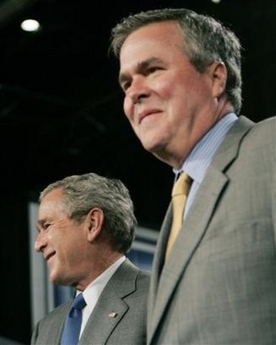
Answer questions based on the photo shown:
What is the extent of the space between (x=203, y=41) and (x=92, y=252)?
1043mm

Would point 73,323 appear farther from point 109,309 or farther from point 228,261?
point 228,261

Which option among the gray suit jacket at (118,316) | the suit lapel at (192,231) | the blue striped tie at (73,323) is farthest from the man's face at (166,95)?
the blue striped tie at (73,323)

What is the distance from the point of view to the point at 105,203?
9.12ft

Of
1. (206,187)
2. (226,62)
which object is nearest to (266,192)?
(206,187)

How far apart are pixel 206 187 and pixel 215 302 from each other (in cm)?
25

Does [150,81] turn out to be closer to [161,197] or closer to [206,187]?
[206,187]

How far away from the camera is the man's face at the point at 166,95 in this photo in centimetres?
175

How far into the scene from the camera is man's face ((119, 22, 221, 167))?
5.75ft

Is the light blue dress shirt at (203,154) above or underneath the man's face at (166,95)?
underneath

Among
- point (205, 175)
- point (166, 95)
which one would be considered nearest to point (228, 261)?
point (205, 175)

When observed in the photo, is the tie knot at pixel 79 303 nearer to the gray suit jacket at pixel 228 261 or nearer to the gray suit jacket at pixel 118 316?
the gray suit jacket at pixel 118 316

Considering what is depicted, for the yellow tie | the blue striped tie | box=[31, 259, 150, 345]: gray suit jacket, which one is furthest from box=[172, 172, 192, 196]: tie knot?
the blue striped tie

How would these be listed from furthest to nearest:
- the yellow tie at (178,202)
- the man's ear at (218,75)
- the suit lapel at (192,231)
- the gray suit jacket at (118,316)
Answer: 1. the gray suit jacket at (118,316)
2. the man's ear at (218,75)
3. the yellow tie at (178,202)
4. the suit lapel at (192,231)

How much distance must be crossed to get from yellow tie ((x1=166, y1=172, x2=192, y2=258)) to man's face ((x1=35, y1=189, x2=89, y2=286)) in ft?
3.17
